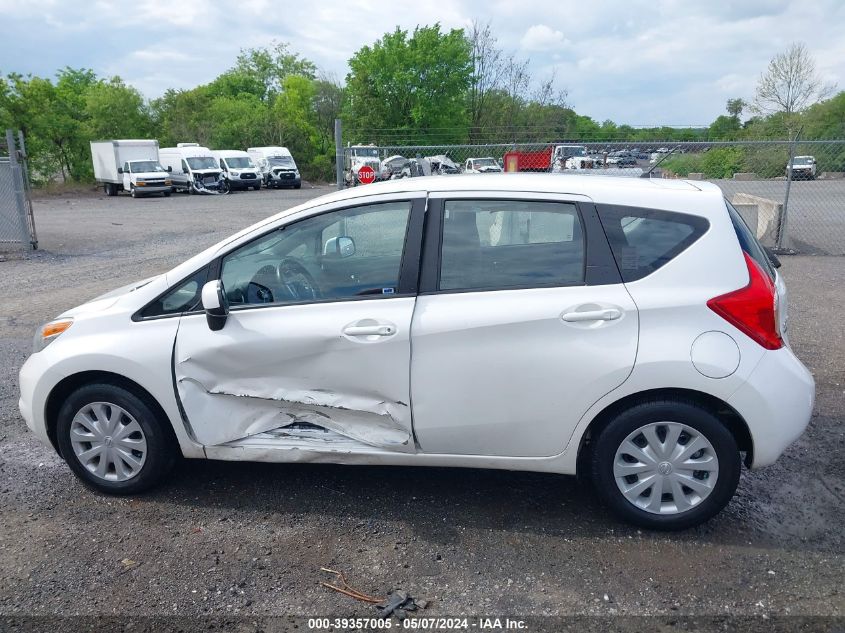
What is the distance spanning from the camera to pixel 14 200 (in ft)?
45.3

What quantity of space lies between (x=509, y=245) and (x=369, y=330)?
2.75 feet

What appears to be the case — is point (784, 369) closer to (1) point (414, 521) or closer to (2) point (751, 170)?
(1) point (414, 521)

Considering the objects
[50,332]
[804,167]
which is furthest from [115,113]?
[50,332]

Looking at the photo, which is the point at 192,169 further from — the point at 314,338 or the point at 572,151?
the point at 314,338

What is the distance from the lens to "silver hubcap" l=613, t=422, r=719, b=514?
131 inches

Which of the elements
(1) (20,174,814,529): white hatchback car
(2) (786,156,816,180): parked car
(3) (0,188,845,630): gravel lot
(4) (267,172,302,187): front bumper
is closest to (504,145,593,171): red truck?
(2) (786,156,816,180): parked car

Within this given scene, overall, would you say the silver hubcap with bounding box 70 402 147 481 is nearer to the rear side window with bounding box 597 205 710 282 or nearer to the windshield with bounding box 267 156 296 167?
the rear side window with bounding box 597 205 710 282

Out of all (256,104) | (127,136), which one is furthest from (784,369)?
(256,104)

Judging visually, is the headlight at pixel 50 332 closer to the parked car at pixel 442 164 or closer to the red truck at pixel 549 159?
the red truck at pixel 549 159

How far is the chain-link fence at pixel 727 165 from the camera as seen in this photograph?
1052cm

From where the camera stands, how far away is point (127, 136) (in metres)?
46.7

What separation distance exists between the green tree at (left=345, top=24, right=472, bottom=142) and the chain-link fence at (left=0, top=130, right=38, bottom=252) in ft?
81.7

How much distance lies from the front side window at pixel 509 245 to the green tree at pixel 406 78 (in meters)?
33.9

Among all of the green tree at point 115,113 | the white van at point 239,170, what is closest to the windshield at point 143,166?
the white van at point 239,170
